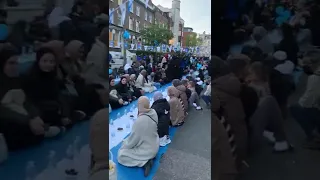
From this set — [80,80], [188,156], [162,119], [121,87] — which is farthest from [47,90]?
[121,87]

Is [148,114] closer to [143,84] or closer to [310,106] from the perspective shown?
[310,106]

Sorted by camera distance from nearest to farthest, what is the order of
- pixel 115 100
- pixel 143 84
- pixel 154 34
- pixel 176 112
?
pixel 176 112, pixel 115 100, pixel 143 84, pixel 154 34

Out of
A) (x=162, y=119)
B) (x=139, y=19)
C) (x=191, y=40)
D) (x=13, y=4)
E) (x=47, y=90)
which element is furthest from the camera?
(x=191, y=40)

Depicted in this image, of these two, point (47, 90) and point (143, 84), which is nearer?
point (47, 90)

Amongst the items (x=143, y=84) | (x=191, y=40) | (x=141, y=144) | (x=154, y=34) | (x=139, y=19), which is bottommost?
(x=141, y=144)

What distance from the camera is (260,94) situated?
1.62 m

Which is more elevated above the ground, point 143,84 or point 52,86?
point 52,86

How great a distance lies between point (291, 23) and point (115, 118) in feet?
16.0

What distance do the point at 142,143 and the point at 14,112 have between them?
2446 millimetres

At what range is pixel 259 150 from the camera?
1646mm

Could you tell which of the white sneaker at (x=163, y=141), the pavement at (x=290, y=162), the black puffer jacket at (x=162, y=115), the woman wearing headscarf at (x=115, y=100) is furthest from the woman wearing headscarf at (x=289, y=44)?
the woman wearing headscarf at (x=115, y=100)

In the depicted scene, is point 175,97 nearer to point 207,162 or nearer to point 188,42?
point 207,162

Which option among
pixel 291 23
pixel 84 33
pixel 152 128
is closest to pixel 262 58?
pixel 291 23

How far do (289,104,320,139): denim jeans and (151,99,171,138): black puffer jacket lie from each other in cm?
347
